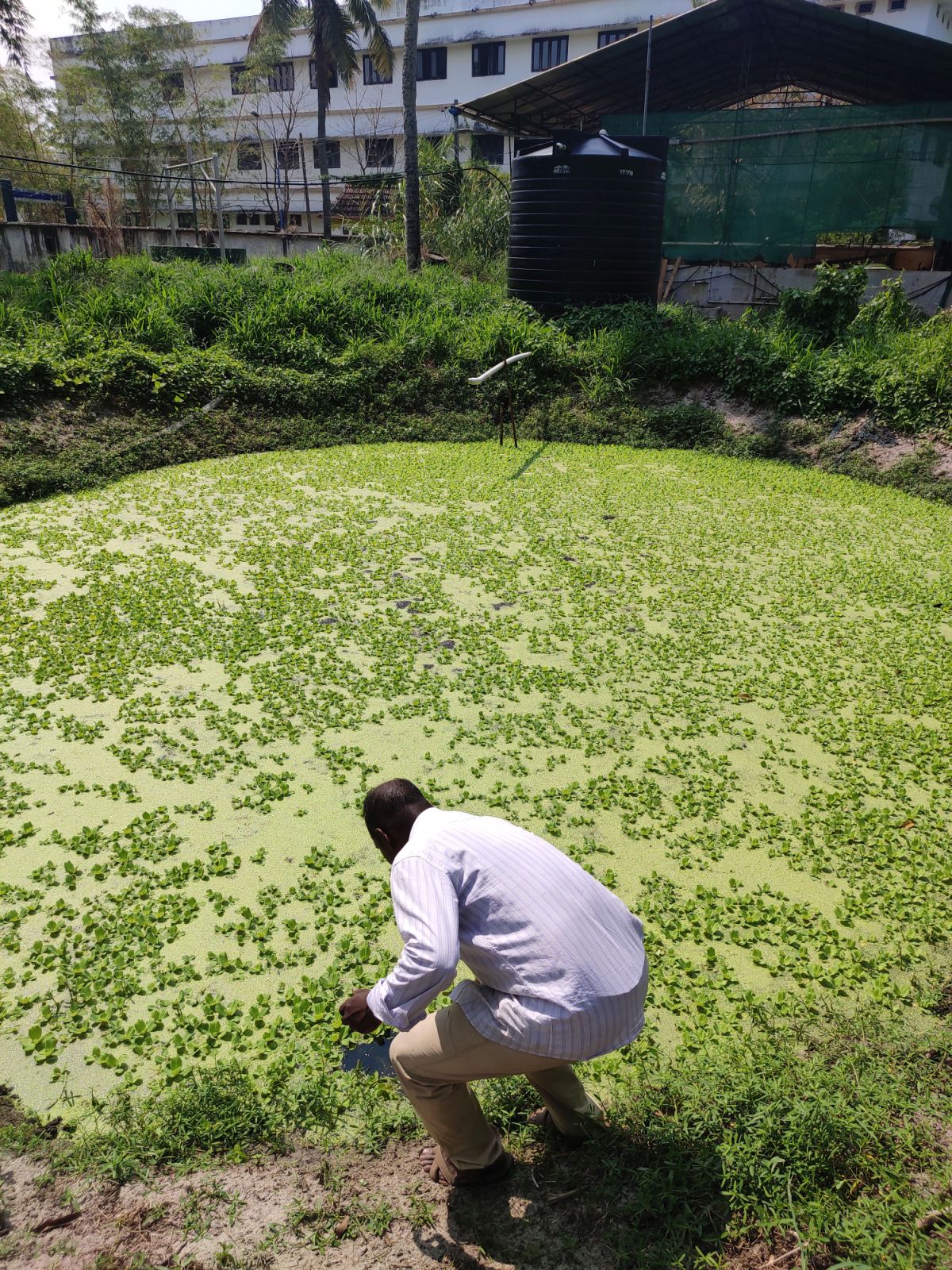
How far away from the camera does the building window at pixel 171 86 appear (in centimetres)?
2664

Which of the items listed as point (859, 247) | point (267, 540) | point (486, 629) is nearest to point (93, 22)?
point (859, 247)

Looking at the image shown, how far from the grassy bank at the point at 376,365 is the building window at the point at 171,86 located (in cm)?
2020

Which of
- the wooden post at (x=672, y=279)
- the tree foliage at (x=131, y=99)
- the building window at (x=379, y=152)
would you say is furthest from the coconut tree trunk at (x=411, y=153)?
the building window at (x=379, y=152)

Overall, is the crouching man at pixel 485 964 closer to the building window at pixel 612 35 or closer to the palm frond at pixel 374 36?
the palm frond at pixel 374 36

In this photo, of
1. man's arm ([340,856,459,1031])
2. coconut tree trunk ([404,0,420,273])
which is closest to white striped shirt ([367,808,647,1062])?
man's arm ([340,856,459,1031])

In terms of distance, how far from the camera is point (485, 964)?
1827mm

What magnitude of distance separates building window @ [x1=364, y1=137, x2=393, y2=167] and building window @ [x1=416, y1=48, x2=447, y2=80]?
231 centimetres

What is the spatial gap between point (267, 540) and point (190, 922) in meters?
3.83

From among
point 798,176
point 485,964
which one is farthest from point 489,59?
point 485,964

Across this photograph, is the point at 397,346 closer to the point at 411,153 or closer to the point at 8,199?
the point at 411,153

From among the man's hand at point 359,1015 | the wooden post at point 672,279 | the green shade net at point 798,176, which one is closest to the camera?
the man's hand at point 359,1015

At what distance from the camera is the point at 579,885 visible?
1.85 metres

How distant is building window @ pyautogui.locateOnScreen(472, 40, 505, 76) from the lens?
2617 centimetres

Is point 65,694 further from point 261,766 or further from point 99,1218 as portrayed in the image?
point 99,1218
